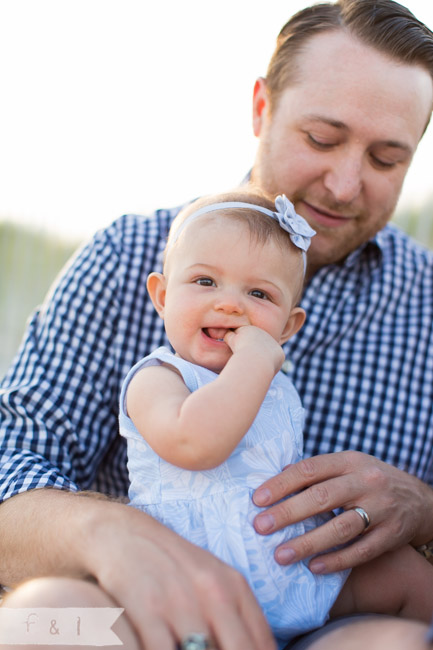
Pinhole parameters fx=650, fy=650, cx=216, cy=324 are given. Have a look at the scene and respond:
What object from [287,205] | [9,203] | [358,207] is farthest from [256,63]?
[287,205]

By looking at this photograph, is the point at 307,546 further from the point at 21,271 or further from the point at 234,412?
the point at 21,271

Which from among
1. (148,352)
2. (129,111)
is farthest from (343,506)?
(129,111)

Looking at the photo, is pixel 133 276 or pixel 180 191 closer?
pixel 133 276

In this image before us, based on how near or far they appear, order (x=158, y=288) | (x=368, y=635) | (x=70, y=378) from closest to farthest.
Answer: (x=368, y=635), (x=158, y=288), (x=70, y=378)

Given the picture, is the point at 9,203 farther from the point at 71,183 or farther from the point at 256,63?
the point at 256,63

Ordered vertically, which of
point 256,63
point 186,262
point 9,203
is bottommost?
point 9,203

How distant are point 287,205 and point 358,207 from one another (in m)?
0.73

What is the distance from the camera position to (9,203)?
526 cm

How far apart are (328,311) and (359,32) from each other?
0.95 meters

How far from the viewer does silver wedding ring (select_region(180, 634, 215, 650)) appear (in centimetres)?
109

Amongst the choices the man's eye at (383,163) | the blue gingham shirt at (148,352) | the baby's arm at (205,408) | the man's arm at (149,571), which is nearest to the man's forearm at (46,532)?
the man's arm at (149,571)

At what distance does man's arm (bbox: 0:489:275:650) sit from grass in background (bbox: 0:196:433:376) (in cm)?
423

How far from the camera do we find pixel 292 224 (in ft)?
5.08

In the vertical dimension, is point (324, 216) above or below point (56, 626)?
above
